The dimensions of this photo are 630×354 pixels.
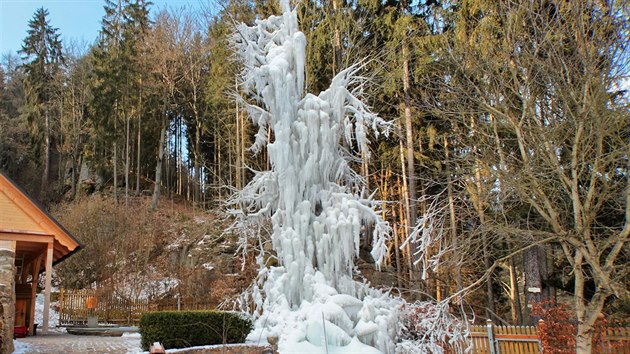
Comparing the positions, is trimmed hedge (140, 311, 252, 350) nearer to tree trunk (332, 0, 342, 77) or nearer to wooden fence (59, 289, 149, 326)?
wooden fence (59, 289, 149, 326)

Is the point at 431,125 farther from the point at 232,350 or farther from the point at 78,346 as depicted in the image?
the point at 78,346

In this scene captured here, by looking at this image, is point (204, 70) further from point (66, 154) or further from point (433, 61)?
point (433, 61)

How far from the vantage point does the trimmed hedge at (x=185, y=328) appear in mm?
9469

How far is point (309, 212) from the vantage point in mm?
10023

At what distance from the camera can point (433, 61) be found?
13672mm

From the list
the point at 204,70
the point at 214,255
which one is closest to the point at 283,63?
the point at 214,255

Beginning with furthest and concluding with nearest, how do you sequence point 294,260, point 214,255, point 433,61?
point 214,255
point 433,61
point 294,260

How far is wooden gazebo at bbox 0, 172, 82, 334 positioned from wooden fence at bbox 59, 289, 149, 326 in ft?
13.7

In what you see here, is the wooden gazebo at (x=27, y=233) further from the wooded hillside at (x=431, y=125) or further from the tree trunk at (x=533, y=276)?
the tree trunk at (x=533, y=276)

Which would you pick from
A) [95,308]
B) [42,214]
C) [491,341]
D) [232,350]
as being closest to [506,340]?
[491,341]

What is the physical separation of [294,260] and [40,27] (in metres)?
32.4

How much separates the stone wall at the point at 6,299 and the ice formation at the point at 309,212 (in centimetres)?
458

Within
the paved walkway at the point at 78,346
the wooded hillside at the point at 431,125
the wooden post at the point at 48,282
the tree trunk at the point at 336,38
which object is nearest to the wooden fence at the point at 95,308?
the wooden post at the point at 48,282

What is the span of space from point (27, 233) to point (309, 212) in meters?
7.58
